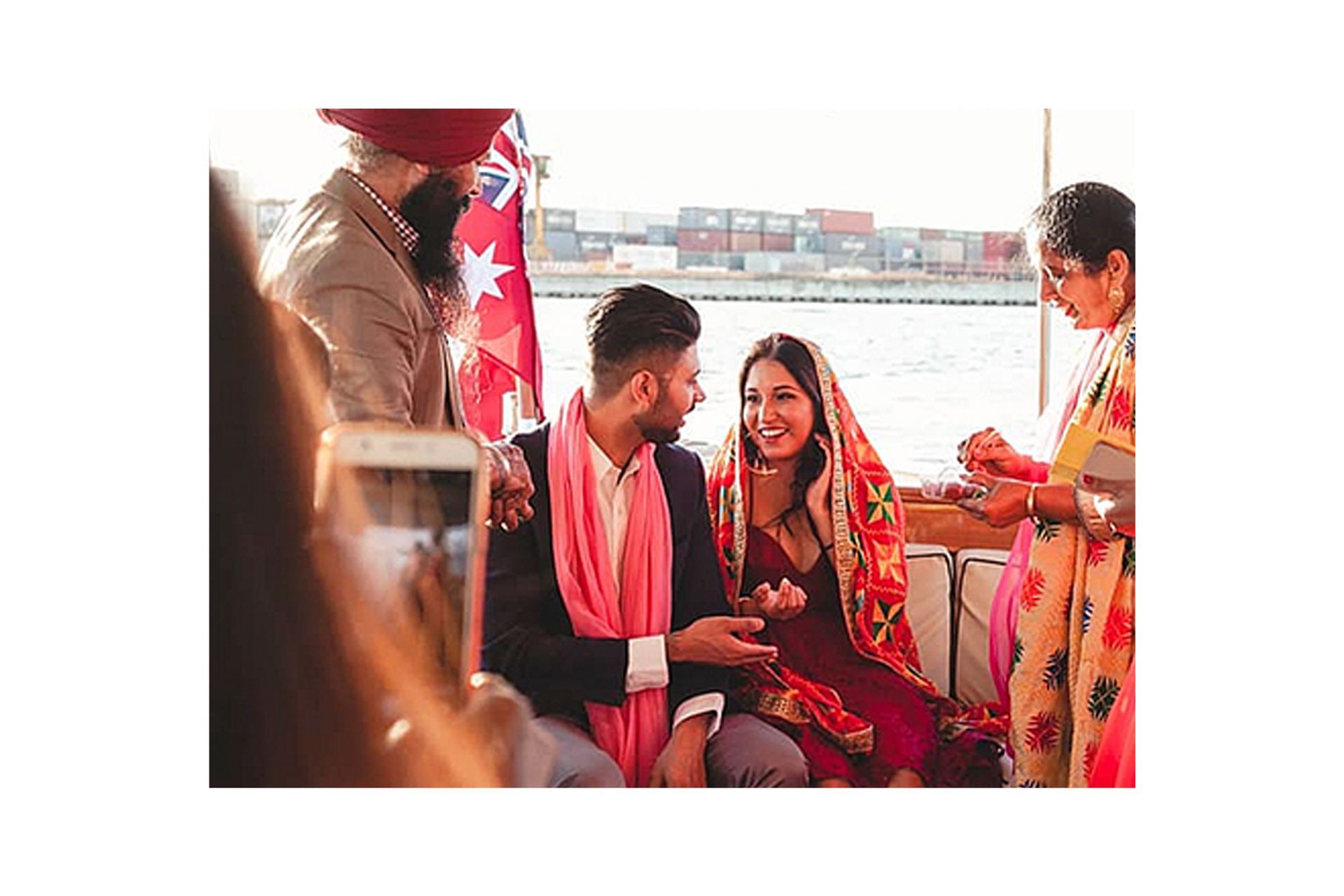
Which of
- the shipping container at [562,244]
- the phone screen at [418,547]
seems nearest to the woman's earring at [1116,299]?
the shipping container at [562,244]

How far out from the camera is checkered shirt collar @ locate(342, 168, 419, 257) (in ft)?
11.2

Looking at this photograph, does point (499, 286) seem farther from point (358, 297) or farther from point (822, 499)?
point (822, 499)

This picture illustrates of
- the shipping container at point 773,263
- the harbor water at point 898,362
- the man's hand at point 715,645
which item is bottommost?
the man's hand at point 715,645

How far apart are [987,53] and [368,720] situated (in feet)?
5.94

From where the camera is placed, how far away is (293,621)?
349cm

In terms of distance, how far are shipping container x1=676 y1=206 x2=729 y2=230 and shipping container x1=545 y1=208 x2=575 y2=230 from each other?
21cm

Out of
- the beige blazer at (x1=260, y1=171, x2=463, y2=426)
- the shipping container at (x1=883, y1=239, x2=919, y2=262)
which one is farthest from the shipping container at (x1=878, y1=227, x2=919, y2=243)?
the beige blazer at (x1=260, y1=171, x2=463, y2=426)

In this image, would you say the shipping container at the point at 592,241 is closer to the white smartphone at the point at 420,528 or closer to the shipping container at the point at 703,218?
the shipping container at the point at 703,218

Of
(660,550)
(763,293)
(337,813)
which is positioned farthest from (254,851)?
(763,293)

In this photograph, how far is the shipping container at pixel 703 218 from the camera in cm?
344

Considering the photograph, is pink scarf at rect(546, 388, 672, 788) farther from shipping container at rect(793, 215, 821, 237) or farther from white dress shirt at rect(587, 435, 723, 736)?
shipping container at rect(793, 215, 821, 237)

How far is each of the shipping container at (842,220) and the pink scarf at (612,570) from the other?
1.84 feet

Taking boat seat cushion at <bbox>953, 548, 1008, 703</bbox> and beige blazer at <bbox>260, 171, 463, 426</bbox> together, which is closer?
beige blazer at <bbox>260, 171, 463, 426</bbox>
